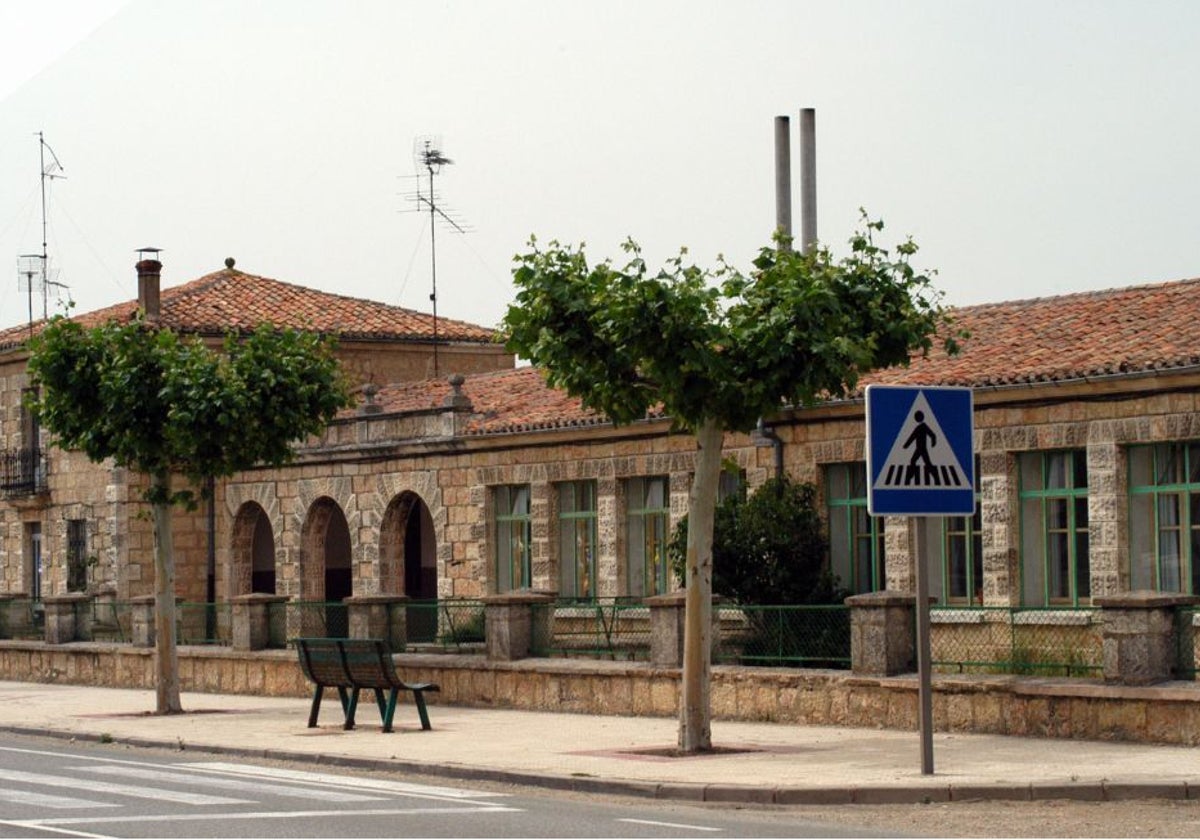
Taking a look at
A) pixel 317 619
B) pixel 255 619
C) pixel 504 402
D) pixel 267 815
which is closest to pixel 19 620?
pixel 255 619

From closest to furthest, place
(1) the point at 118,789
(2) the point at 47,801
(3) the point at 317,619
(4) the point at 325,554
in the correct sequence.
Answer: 1. (2) the point at 47,801
2. (1) the point at 118,789
3. (3) the point at 317,619
4. (4) the point at 325,554

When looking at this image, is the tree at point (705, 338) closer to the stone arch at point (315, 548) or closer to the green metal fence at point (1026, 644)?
the green metal fence at point (1026, 644)

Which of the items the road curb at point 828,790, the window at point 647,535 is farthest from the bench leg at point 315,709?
the window at point 647,535

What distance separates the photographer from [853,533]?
28.2 metres

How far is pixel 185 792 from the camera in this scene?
54.4ft

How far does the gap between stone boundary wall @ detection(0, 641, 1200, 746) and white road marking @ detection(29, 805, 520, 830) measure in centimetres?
589

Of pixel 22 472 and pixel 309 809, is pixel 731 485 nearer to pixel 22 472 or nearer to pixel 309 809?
pixel 309 809

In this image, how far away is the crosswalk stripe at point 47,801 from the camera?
50.6 ft

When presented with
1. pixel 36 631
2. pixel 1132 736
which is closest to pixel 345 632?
pixel 36 631

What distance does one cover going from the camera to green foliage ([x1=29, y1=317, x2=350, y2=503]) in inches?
1019

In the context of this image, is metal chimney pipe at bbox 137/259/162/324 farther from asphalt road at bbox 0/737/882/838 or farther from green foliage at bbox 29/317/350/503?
asphalt road at bbox 0/737/882/838

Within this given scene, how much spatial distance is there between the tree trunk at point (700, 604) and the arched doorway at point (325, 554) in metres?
18.1

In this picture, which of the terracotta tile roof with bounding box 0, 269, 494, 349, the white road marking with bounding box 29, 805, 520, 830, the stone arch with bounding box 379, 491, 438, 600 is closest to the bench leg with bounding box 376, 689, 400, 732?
the white road marking with bounding box 29, 805, 520, 830

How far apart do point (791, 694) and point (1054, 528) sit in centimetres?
542
